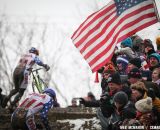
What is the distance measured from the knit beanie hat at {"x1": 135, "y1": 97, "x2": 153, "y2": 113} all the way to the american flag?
7.66 ft

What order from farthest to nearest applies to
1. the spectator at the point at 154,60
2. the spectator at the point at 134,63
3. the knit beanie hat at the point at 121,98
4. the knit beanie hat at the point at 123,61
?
1. the knit beanie hat at the point at 123,61
2. the spectator at the point at 154,60
3. the spectator at the point at 134,63
4. the knit beanie hat at the point at 121,98

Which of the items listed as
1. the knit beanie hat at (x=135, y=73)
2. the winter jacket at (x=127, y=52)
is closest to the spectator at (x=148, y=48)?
the winter jacket at (x=127, y=52)

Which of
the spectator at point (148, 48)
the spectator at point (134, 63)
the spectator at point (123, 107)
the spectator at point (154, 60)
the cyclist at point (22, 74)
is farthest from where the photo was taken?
the cyclist at point (22, 74)

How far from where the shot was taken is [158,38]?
1479 cm

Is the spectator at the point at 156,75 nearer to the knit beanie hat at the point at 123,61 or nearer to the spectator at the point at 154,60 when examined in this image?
the spectator at the point at 154,60

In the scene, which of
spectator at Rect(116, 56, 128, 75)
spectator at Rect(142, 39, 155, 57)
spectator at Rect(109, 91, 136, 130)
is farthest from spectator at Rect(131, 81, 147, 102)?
spectator at Rect(142, 39, 155, 57)

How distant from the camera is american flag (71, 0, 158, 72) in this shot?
12.9m

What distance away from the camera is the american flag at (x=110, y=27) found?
12.9 metres

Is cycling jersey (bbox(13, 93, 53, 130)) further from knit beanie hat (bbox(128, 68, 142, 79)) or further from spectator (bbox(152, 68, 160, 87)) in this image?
spectator (bbox(152, 68, 160, 87))

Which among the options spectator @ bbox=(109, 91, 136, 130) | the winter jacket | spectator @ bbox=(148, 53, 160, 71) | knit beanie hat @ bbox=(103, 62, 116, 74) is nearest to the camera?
spectator @ bbox=(109, 91, 136, 130)

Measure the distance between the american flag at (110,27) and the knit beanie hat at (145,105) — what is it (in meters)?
2.33

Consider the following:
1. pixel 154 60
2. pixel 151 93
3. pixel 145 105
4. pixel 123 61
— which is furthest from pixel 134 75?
pixel 145 105

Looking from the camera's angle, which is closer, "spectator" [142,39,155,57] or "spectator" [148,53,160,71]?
"spectator" [148,53,160,71]

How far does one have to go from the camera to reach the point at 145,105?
10633 millimetres
